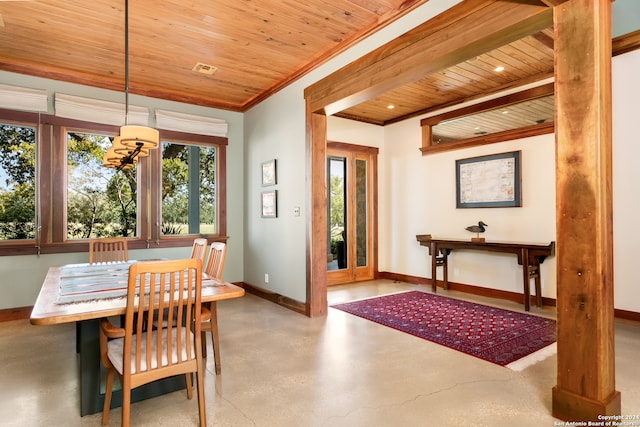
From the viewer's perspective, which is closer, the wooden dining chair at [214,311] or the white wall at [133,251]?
the wooden dining chair at [214,311]

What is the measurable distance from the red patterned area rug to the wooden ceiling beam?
2296 mm

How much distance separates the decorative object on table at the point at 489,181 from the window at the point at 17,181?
539cm

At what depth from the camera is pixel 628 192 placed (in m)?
3.68

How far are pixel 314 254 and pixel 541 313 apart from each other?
8.62 feet

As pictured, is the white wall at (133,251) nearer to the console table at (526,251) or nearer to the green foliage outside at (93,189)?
the green foliage outside at (93,189)

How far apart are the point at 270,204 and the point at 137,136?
2.48 meters

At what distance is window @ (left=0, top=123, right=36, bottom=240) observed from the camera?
4.05 m

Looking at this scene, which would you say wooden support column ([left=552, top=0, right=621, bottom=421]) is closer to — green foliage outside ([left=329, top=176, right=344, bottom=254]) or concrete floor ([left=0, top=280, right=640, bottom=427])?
concrete floor ([left=0, top=280, right=640, bottom=427])

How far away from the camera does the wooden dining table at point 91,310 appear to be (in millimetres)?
1807

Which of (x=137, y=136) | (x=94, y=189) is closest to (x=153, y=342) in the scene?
(x=137, y=136)

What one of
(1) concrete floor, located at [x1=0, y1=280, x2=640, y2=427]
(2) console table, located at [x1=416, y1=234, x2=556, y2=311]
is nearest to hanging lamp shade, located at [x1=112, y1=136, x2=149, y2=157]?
(1) concrete floor, located at [x1=0, y1=280, x2=640, y2=427]

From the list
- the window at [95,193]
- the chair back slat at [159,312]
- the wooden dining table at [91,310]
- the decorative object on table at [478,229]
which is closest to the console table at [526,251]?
the decorative object on table at [478,229]

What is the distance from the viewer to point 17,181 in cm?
410

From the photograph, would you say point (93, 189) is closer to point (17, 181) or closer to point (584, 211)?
point (17, 181)
